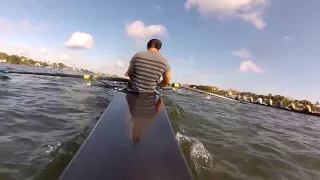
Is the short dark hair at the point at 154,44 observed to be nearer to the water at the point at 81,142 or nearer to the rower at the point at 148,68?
the rower at the point at 148,68

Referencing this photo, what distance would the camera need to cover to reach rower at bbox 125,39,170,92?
18.4 ft

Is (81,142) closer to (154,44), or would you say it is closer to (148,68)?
(148,68)

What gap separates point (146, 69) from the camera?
18.5 feet

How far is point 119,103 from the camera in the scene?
14.3 feet

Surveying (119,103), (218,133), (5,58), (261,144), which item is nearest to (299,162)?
(261,144)

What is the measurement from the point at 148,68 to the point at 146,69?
0.05 meters

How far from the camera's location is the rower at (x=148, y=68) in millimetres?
5609

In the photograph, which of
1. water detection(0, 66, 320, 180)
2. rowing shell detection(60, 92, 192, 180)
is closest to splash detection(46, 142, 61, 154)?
water detection(0, 66, 320, 180)

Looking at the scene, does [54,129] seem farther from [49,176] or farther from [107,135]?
[107,135]

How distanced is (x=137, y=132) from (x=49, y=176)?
1.21 m

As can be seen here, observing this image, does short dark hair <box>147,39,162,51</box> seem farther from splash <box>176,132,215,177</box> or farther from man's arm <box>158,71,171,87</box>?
splash <box>176,132,215,177</box>

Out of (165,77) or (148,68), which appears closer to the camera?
(148,68)

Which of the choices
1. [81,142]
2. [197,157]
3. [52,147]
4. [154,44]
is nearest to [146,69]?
[154,44]

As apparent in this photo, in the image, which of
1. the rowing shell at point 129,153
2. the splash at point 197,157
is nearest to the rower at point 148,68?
the splash at point 197,157
